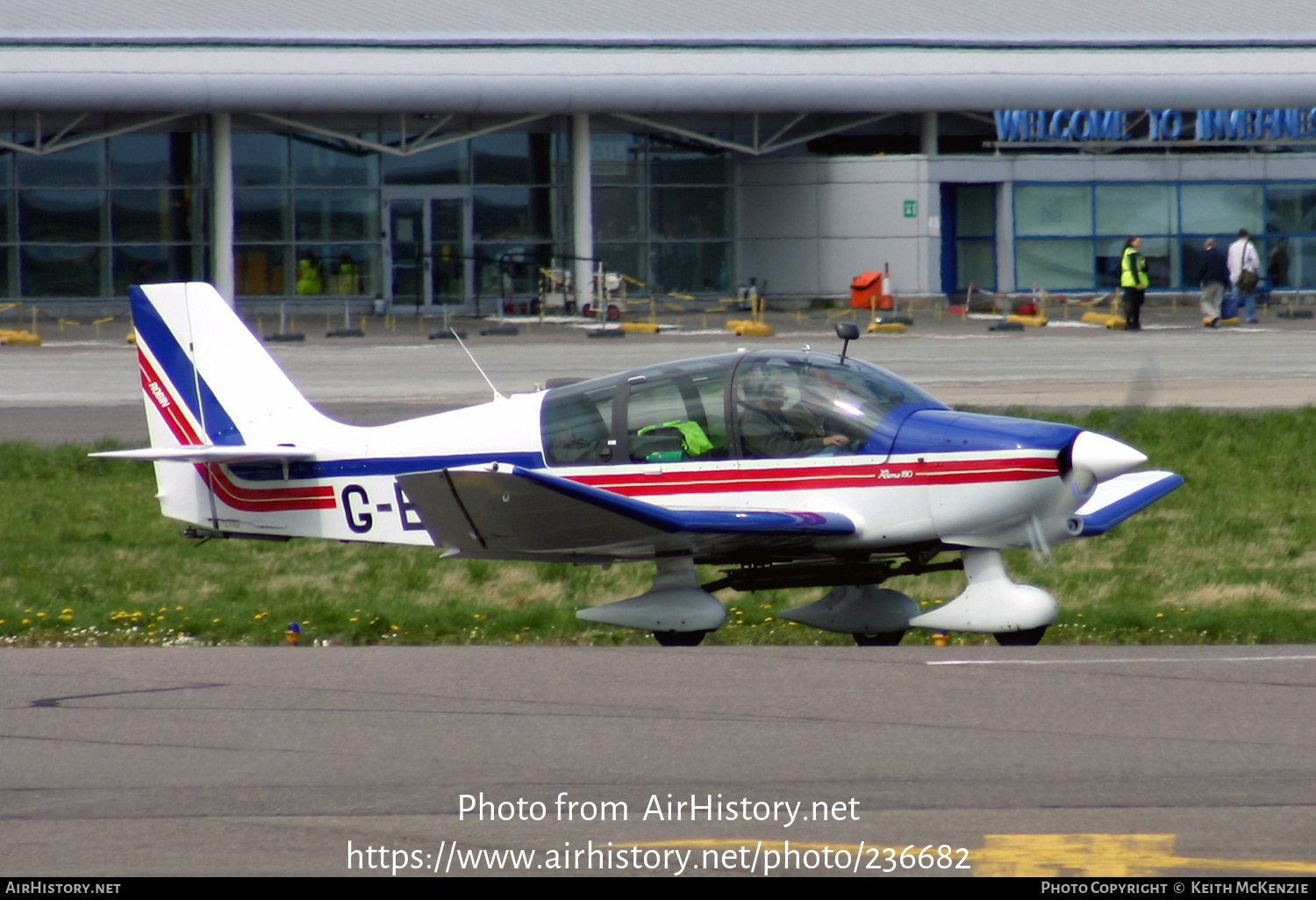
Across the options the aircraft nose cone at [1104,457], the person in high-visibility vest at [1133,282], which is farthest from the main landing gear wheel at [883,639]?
the person in high-visibility vest at [1133,282]

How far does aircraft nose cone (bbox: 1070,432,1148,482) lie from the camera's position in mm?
8858

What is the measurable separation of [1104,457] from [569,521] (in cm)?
283

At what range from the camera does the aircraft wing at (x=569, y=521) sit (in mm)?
8773

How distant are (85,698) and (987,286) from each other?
35035 millimetres

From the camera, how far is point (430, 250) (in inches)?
1592

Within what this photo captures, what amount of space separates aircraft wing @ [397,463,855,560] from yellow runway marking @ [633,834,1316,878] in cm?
349

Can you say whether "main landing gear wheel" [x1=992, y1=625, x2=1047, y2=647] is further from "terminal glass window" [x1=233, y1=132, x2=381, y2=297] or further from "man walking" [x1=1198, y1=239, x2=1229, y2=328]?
"terminal glass window" [x1=233, y1=132, x2=381, y2=297]

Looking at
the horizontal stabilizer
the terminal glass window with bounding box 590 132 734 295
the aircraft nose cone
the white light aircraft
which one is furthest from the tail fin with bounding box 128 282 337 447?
the terminal glass window with bounding box 590 132 734 295

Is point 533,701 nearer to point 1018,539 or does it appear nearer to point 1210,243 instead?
point 1018,539

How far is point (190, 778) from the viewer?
20.9ft

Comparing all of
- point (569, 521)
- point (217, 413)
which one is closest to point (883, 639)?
→ point (569, 521)

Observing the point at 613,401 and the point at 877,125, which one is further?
the point at 877,125

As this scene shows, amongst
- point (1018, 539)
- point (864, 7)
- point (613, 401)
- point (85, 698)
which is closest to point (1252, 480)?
point (1018, 539)

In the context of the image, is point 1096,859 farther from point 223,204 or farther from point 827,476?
point 223,204
